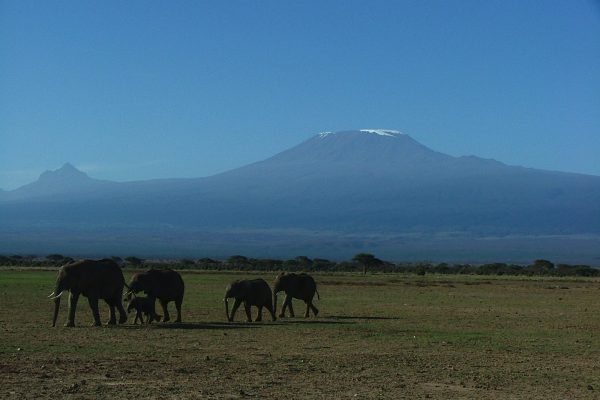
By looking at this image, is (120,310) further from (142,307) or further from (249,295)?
(249,295)

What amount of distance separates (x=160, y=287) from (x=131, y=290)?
0.80 metres

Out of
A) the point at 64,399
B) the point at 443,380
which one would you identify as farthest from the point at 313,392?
the point at 64,399

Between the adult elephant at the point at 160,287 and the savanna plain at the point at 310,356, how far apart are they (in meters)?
0.75

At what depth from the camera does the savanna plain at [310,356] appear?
53.4 ft

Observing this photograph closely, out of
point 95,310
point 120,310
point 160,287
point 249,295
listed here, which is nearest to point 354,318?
point 249,295

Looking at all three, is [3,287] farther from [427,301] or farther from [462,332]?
[462,332]

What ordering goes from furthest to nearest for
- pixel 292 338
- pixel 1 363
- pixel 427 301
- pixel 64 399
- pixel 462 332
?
1. pixel 427 301
2. pixel 462 332
3. pixel 292 338
4. pixel 1 363
5. pixel 64 399

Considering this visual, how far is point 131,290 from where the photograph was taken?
95.5 feet

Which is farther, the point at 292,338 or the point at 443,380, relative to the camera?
the point at 292,338

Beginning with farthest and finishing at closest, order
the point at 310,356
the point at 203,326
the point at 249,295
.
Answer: the point at 249,295
the point at 203,326
the point at 310,356

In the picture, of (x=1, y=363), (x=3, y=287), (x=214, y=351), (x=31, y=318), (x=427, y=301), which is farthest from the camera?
(x=3, y=287)

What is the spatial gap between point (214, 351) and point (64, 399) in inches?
243

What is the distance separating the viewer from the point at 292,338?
24.1 meters

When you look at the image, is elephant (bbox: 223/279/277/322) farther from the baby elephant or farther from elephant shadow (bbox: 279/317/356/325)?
the baby elephant
